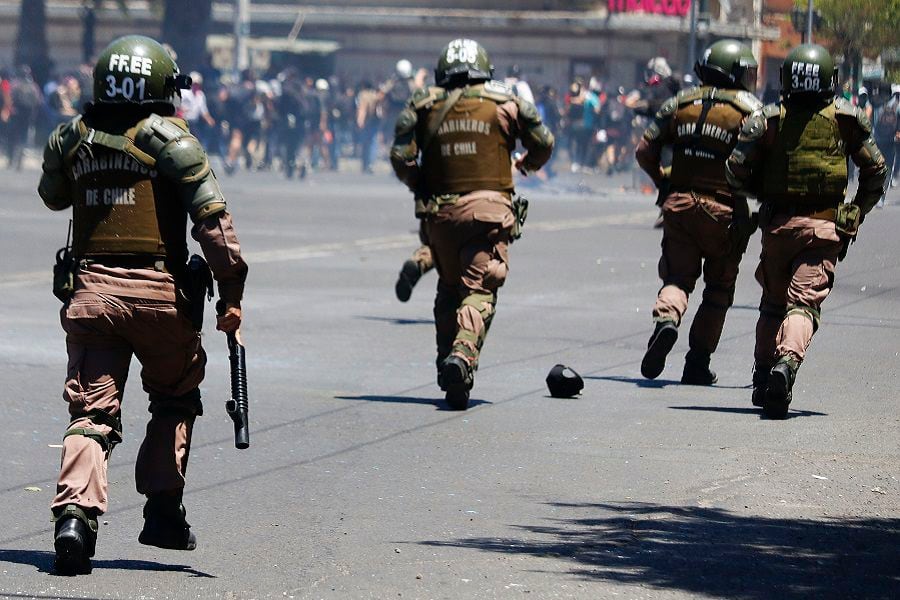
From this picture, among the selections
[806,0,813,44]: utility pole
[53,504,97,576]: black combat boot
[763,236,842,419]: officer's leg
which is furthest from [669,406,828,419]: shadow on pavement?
[806,0,813,44]: utility pole

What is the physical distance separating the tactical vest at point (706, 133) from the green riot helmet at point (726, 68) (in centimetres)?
5

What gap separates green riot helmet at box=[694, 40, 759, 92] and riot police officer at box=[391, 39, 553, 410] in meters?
0.96

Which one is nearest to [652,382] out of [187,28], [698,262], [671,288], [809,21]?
[671,288]

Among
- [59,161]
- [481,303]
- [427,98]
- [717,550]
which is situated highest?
[59,161]

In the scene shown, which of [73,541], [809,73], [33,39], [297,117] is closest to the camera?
[73,541]

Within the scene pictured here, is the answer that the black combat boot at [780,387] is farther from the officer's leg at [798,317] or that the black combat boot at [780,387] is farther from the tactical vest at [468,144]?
the tactical vest at [468,144]

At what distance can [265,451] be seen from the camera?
7.96 meters

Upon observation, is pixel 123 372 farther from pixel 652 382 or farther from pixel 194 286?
pixel 652 382

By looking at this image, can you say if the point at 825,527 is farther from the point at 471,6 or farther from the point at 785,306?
the point at 471,6

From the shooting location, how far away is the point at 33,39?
130 feet

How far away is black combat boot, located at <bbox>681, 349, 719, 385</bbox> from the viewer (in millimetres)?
10086

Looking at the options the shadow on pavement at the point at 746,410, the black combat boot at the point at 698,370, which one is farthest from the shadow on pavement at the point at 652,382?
the shadow on pavement at the point at 746,410

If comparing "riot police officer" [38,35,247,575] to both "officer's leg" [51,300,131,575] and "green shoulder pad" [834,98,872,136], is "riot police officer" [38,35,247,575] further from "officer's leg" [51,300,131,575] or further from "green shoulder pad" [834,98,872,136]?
"green shoulder pad" [834,98,872,136]

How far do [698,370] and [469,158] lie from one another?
5.90 feet
